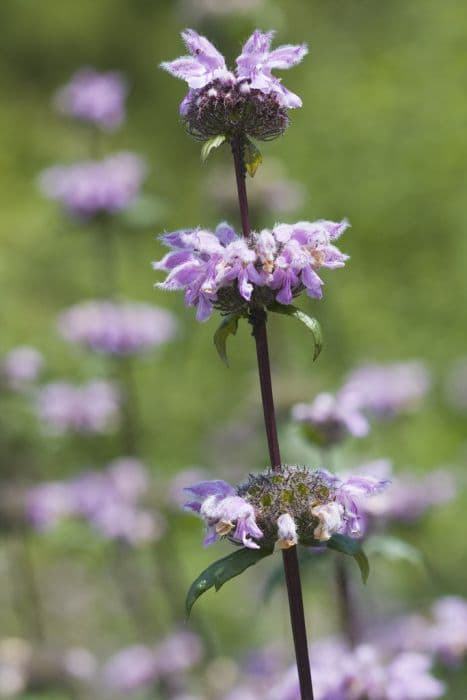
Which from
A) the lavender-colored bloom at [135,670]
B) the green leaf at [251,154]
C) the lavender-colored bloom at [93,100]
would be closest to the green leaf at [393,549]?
the green leaf at [251,154]

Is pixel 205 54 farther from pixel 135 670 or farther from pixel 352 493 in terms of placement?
pixel 135 670

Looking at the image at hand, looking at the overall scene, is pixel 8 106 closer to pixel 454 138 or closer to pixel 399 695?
pixel 454 138

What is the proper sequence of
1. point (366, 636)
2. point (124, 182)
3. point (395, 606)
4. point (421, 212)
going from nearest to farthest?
1. point (366, 636)
2. point (124, 182)
3. point (395, 606)
4. point (421, 212)

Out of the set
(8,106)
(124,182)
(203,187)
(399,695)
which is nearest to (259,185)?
(203,187)

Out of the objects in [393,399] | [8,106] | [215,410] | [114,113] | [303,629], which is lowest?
[303,629]

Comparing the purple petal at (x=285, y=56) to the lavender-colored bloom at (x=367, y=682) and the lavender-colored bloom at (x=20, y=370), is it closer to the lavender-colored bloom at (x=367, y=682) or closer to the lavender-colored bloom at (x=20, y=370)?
the lavender-colored bloom at (x=367, y=682)

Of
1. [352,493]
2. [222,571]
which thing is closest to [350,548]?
[352,493]

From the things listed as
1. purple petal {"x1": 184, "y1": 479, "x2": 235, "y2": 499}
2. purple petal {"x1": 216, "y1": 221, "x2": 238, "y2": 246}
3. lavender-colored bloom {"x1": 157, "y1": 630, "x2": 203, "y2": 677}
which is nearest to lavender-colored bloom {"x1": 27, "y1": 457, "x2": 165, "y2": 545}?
lavender-colored bloom {"x1": 157, "y1": 630, "x2": 203, "y2": 677}
